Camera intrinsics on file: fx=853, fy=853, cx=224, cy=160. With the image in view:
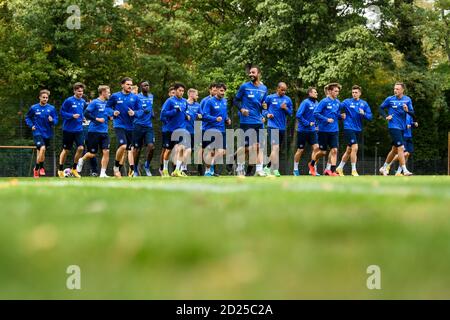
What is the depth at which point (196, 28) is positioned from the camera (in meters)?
43.3

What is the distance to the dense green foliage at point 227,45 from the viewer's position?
1459 inches

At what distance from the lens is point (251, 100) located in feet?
65.7

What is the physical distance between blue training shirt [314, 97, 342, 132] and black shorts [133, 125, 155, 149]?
4240mm

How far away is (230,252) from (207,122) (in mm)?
16975

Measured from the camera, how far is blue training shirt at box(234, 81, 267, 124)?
788 inches

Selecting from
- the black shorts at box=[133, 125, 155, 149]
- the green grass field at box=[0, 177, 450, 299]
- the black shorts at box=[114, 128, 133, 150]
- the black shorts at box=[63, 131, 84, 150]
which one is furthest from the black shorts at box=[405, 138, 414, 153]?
the green grass field at box=[0, 177, 450, 299]

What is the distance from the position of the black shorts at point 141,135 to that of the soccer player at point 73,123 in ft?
4.44

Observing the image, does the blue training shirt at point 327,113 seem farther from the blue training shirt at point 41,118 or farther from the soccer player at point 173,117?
the blue training shirt at point 41,118

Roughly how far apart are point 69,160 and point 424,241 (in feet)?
90.8

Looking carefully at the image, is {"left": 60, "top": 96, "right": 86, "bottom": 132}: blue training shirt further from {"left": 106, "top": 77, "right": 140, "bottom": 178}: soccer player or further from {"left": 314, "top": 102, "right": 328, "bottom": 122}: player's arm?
{"left": 314, "top": 102, "right": 328, "bottom": 122}: player's arm

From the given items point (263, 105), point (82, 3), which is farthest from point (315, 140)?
point (82, 3)

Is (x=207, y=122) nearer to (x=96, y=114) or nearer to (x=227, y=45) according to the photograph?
(x=96, y=114)

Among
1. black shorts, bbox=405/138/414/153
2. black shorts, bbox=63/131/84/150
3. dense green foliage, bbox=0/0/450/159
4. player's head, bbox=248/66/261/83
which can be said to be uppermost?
dense green foliage, bbox=0/0/450/159

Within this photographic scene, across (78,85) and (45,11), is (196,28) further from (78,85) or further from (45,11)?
(78,85)
